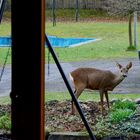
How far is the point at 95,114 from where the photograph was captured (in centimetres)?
250

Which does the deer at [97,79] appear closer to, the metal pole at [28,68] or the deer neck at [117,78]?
the deer neck at [117,78]

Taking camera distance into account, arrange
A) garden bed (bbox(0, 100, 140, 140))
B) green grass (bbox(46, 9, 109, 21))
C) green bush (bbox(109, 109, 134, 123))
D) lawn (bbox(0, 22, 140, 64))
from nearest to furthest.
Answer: garden bed (bbox(0, 100, 140, 140)), green bush (bbox(109, 109, 134, 123)), green grass (bbox(46, 9, 109, 21)), lawn (bbox(0, 22, 140, 64))

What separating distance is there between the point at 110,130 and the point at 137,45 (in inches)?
150

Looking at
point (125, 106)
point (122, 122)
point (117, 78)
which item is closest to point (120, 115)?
point (122, 122)

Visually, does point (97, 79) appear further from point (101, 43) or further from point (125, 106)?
point (101, 43)

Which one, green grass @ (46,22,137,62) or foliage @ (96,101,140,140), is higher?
foliage @ (96,101,140,140)

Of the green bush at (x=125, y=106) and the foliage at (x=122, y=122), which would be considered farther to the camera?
the green bush at (x=125, y=106)

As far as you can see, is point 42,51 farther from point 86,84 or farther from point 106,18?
point 106,18

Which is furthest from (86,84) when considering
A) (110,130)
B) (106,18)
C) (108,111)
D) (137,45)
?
(137,45)

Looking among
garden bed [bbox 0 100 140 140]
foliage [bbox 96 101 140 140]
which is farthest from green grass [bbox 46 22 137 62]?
foliage [bbox 96 101 140 140]

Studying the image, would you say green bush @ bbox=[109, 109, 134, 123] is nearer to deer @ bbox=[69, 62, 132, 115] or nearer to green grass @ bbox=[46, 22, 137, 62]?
deer @ bbox=[69, 62, 132, 115]

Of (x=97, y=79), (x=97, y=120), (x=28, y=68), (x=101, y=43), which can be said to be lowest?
(x=101, y=43)

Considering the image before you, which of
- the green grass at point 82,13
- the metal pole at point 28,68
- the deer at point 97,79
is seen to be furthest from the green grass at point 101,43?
the metal pole at point 28,68

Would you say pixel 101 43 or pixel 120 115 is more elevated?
pixel 120 115
